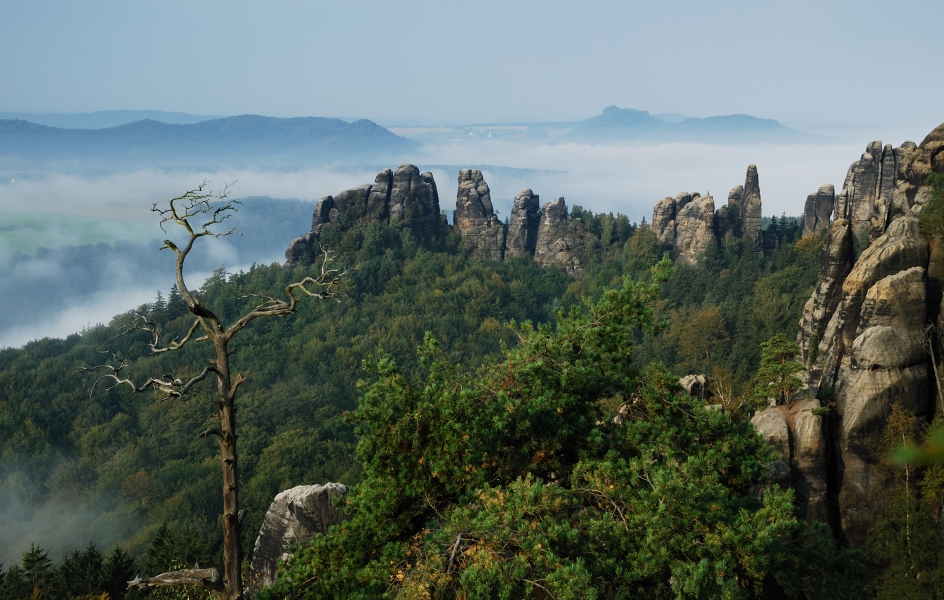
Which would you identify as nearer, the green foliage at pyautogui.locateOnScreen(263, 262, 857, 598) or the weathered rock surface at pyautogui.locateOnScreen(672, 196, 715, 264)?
the green foliage at pyautogui.locateOnScreen(263, 262, 857, 598)

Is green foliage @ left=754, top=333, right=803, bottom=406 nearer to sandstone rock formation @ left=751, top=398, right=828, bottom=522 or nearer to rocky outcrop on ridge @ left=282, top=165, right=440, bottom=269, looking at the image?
sandstone rock formation @ left=751, top=398, right=828, bottom=522

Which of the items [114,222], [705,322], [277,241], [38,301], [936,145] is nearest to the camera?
[936,145]

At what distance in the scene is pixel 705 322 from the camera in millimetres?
53500

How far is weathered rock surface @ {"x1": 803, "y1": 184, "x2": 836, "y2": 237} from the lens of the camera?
2418 inches

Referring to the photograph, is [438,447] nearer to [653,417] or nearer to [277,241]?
[653,417]

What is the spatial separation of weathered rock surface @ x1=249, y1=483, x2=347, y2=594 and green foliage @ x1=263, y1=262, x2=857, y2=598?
6517 mm

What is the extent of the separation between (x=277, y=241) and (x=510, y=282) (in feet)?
390

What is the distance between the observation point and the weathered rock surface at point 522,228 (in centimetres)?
7662

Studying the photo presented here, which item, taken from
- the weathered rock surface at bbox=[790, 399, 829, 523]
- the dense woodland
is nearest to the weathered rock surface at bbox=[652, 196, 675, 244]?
the dense woodland

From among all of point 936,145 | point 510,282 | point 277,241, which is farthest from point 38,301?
point 936,145

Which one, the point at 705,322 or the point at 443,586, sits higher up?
the point at 443,586

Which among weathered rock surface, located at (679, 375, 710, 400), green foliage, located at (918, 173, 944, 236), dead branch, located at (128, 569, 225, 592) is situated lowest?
weathered rock surface, located at (679, 375, 710, 400)

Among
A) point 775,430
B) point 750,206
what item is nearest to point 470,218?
point 750,206

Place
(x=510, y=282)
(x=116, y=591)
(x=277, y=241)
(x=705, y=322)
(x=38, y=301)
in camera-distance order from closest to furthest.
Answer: (x=116, y=591) < (x=705, y=322) < (x=510, y=282) < (x=38, y=301) < (x=277, y=241)
